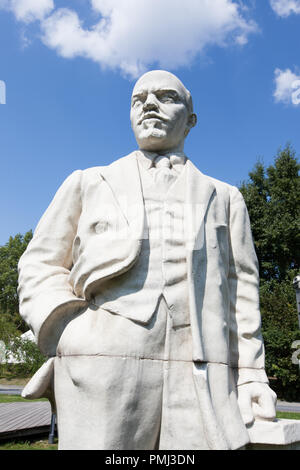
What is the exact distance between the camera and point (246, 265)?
3461mm

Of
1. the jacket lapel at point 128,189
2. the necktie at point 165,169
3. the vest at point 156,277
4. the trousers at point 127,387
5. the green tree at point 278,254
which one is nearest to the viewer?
the trousers at point 127,387

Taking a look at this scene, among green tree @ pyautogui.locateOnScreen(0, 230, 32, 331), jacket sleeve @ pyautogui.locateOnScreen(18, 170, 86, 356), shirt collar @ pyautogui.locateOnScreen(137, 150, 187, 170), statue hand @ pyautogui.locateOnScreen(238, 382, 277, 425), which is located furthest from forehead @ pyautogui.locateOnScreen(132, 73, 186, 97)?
green tree @ pyautogui.locateOnScreen(0, 230, 32, 331)

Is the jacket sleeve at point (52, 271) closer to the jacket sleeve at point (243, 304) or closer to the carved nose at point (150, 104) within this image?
the carved nose at point (150, 104)

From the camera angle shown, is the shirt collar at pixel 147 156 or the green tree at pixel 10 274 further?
the green tree at pixel 10 274

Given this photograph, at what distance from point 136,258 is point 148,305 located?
322 mm

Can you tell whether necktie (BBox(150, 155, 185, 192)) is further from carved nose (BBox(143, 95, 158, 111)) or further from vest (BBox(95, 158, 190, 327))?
carved nose (BBox(143, 95, 158, 111))

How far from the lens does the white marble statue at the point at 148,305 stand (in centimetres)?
272

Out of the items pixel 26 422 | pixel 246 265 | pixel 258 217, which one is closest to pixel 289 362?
pixel 258 217

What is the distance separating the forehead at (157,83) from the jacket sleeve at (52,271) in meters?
0.87

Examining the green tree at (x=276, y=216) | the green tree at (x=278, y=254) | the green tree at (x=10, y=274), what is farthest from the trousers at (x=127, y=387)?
the green tree at (x=10, y=274)

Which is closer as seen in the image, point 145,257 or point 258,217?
point 145,257

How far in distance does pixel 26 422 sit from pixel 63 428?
8.88 meters

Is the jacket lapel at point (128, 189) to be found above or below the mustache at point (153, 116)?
below
